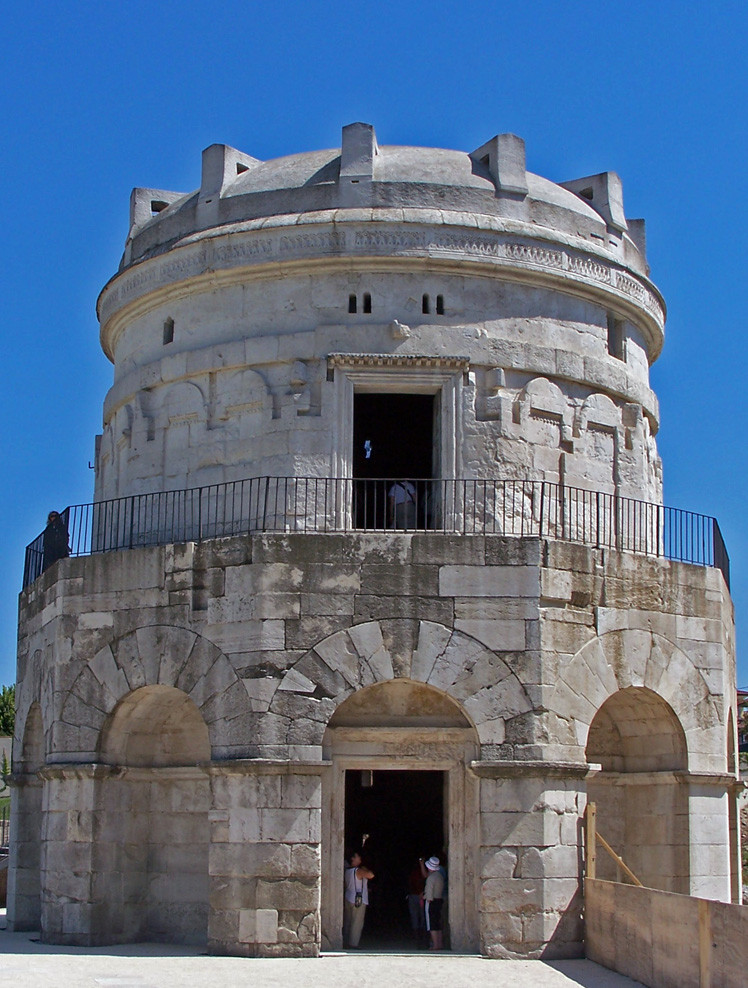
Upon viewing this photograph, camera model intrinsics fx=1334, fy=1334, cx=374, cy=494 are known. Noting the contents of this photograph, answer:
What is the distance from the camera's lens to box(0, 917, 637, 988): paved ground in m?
13.8

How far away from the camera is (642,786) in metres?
17.8

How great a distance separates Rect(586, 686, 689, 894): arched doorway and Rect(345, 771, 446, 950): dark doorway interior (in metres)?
3.82

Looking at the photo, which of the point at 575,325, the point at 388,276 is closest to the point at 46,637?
the point at 388,276

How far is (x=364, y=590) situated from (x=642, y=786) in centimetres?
486

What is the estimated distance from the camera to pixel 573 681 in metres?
16.4

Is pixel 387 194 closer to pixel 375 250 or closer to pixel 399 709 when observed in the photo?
pixel 375 250

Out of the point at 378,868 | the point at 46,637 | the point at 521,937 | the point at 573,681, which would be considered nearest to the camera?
the point at 521,937

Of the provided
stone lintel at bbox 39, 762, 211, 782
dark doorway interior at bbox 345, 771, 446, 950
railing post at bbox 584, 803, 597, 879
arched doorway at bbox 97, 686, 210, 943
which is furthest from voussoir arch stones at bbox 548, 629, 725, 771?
dark doorway interior at bbox 345, 771, 446, 950

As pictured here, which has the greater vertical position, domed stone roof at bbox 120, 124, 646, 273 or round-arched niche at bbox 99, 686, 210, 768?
domed stone roof at bbox 120, 124, 646, 273

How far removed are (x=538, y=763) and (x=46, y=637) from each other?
7.09 meters

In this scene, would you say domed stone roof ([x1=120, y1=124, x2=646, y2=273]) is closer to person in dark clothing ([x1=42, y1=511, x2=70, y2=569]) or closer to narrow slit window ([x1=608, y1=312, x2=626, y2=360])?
narrow slit window ([x1=608, y1=312, x2=626, y2=360])

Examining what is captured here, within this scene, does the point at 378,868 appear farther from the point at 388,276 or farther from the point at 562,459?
the point at 388,276

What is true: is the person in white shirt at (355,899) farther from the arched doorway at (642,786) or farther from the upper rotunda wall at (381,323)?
Answer: the upper rotunda wall at (381,323)

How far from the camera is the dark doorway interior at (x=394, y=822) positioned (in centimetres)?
2147
